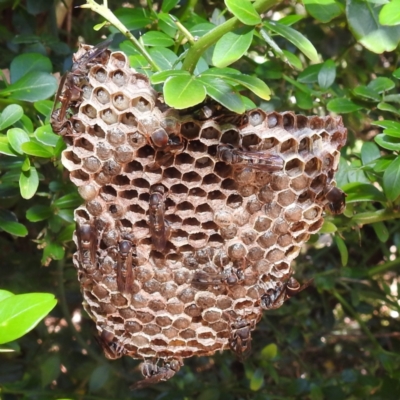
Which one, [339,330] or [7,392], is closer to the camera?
[7,392]

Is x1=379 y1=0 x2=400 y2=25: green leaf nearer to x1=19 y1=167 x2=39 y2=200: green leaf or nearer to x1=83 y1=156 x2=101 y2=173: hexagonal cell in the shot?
→ x1=83 y1=156 x2=101 y2=173: hexagonal cell

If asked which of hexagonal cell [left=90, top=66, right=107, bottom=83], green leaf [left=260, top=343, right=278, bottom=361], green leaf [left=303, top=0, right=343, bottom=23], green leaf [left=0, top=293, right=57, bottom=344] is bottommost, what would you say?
green leaf [left=260, top=343, right=278, bottom=361]

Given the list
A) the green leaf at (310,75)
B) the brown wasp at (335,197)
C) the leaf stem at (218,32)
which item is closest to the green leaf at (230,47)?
the leaf stem at (218,32)

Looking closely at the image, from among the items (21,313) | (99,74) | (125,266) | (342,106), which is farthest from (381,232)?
(21,313)

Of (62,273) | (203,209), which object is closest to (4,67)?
(62,273)

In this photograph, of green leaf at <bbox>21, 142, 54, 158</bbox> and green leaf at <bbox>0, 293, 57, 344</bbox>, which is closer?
green leaf at <bbox>0, 293, 57, 344</bbox>

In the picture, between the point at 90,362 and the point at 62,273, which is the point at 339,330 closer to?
the point at 90,362

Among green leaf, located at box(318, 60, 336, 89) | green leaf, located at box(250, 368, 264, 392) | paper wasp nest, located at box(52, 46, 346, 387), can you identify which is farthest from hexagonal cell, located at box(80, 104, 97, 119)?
green leaf, located at box(250, 368, 264, 392)

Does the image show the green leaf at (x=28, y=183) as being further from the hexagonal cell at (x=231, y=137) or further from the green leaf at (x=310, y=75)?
A: the green leaf at (x=310, y=75)
